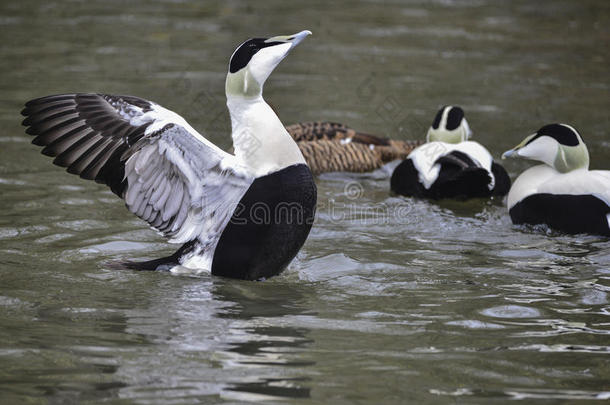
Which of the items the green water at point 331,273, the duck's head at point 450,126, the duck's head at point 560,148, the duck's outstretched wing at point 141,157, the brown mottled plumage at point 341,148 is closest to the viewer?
the green water at point 331,273

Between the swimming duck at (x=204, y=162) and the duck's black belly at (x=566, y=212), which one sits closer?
the swimming duck at (x=204, y=162)

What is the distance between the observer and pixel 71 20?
14773mm

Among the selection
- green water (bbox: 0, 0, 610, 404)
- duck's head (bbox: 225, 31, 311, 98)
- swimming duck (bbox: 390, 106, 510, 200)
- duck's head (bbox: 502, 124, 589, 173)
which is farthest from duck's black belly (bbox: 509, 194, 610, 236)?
duck's head (bbox: 225, 31, 311, 98)

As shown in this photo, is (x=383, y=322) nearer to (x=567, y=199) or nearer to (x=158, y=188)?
(x=158, y=188)

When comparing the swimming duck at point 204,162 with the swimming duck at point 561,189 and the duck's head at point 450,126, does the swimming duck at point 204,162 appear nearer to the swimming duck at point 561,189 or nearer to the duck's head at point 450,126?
the swimming duck at point 561,189

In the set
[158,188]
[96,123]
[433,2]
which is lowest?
[158,188]

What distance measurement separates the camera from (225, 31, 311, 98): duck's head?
568 cm

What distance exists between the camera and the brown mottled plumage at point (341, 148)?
945 cm

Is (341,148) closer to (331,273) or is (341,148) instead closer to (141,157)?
(331,273)

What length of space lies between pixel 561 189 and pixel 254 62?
289 centimetres

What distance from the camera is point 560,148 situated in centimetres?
750

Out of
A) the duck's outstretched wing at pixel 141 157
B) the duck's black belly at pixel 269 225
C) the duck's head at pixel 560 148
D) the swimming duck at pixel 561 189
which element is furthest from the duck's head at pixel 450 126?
the duck's outstretched wing at pixel 141 157

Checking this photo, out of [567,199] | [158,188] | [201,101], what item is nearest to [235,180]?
[158,188]

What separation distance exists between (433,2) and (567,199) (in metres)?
9.82
